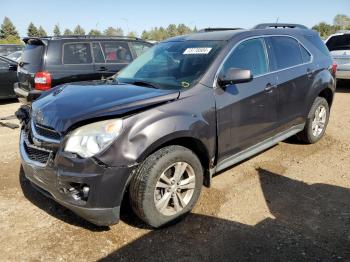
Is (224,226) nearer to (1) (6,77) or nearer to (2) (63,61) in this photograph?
(2) (63,61)

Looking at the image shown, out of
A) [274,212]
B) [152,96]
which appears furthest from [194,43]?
[274,212]

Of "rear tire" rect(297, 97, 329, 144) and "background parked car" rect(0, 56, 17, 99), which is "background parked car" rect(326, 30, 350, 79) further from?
"background parked car" rect(0, 56, 17, 99)

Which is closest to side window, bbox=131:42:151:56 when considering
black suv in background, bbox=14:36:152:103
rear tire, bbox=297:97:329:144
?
black suv in background, bbox=14:36:152:103

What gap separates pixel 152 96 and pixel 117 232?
51.0 inches

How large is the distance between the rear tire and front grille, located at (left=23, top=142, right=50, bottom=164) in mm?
3813

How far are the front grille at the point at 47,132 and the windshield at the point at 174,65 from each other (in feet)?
3.83

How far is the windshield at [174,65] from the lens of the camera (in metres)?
3.90

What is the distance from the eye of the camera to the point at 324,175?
4723mm

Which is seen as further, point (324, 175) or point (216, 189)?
point (324, 175)

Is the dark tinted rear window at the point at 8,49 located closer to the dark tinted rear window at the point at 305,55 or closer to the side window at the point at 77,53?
the side window at the point at 77,53

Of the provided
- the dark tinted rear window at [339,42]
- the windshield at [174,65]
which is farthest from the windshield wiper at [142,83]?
the dark tinted rear window at [339,42]

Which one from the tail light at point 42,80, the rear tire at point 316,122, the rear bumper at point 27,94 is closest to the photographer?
the rear tire at point 316,122

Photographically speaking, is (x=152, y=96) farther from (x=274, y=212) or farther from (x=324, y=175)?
Answer: (x=324, y=175)

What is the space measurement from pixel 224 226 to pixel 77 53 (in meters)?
5.25
